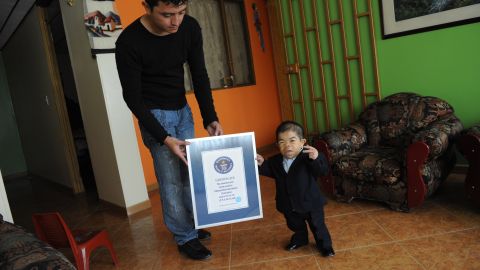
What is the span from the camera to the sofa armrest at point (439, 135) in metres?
2.13

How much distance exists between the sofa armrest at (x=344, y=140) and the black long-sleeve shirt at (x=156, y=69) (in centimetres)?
104

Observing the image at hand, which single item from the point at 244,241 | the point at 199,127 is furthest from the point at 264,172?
the point at 199,127

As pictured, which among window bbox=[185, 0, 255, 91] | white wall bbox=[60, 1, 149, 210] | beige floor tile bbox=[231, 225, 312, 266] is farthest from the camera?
window bbox=[185, 0, 255, 91]

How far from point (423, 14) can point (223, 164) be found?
84.1 inches

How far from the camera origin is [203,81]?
199 centimetres

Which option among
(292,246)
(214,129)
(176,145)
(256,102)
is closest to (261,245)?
(292,246)

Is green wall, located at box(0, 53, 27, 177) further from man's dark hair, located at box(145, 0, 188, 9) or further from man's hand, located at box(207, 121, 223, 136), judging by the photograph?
man's dark hair, located at box(145, 0, 188, 9)

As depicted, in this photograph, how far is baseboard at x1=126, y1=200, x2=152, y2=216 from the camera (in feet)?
9.81

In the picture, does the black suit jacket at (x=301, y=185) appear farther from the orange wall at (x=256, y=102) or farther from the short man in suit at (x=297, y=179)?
the orange wall at (x=256, y=102)

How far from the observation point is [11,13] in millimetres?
4230

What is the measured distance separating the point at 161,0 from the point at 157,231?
1691mm

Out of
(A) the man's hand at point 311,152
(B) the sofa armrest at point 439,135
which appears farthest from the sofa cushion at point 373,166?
(A) the man's hand at point 311,152

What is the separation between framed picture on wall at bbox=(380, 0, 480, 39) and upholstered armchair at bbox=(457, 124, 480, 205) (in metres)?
A: 0.99

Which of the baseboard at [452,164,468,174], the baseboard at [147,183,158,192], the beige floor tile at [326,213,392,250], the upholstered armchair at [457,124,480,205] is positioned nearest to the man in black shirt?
the beige floor tile at [326,213,392,250]
